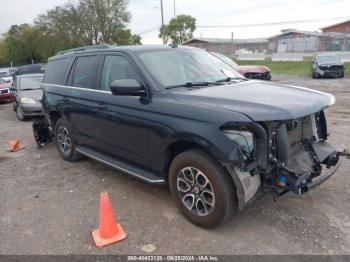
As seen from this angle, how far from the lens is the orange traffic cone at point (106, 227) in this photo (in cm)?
346

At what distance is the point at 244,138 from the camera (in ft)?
10.3

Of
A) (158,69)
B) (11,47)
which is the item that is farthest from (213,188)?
(11,47)

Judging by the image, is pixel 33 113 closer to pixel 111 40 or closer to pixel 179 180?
pixel 179 180

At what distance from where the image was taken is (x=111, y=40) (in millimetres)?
51406

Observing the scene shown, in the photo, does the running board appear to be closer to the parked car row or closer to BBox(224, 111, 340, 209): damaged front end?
BBox(224, 111, 340, 209): damaged front end

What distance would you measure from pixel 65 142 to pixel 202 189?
3.37 meters

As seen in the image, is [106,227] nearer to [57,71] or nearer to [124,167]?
[124,167]

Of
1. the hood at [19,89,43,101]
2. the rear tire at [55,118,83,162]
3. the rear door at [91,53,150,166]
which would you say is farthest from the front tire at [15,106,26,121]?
the rear door at [91,53,150,166]

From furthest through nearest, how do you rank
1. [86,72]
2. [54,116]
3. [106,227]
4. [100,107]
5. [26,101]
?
1. [26,101]
2. [54,116]
3. [86,72]
4. [100,107]
5. [106,227]

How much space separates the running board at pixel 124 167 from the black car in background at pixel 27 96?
572 centimetres

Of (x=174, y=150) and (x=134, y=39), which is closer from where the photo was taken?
(x=174, y=150)

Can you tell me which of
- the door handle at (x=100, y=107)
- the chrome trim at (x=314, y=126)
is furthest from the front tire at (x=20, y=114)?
the chrome trim at (x=314, y=126)

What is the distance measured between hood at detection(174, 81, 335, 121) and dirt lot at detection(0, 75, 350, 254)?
1.26 m

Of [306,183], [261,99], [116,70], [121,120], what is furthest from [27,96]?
[306,183]
